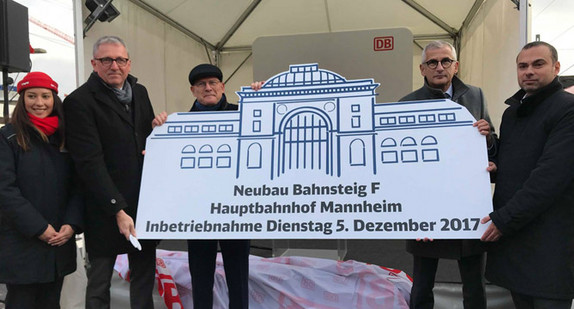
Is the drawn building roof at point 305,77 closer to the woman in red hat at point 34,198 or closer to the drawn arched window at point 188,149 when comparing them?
the drawn arched window at point 188,149

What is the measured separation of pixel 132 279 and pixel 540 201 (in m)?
1.62

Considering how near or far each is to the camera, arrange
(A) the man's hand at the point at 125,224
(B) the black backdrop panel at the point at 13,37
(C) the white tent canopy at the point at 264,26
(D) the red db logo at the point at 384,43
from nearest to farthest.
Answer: (A) the man's hand at the point at 125,224
(B) the black backdrop panel at the point at 13,37
(D) the red db logo at the point at 384,43
(C) the white tent canopy at the point at 264,26

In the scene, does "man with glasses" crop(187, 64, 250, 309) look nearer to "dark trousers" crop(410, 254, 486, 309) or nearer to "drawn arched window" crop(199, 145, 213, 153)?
"drawn arched window" crop(199, 145, 213, 153)

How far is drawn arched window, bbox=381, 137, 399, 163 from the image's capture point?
1535mm

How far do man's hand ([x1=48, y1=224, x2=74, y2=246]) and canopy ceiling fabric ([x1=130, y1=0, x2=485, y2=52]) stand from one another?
440cm

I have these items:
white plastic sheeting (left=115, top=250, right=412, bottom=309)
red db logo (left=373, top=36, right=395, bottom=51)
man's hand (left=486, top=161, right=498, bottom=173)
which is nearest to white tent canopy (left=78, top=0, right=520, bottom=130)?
red db logo (left=373, top=36, right=395, bottom=51)

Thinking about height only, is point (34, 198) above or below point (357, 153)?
below

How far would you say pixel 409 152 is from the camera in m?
1.53

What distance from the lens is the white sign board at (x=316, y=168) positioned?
147 cm

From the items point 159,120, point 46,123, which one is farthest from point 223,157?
point 46,123

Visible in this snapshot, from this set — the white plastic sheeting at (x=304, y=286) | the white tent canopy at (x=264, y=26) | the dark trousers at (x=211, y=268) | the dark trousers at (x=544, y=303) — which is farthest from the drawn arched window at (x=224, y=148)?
the white tent canopy at (x=264, y=26)

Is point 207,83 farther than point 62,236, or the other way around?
point 207,83

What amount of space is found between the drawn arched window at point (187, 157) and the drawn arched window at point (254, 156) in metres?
0.24

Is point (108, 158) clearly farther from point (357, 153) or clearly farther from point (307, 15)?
point (307, 15)
